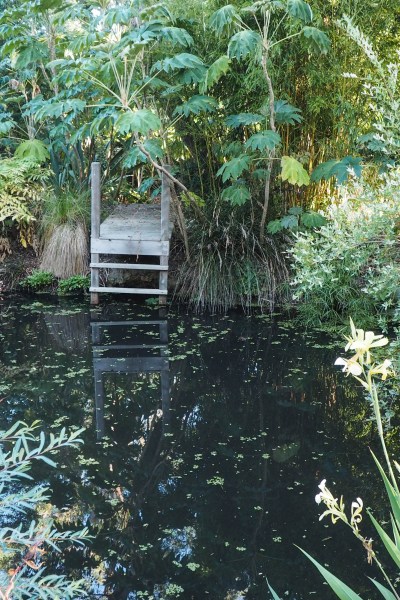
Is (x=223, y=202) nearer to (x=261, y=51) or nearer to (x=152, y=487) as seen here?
(x=261, y=51)

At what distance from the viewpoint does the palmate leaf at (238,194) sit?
18.8ft

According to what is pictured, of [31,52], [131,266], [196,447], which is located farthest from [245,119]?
[196,447]

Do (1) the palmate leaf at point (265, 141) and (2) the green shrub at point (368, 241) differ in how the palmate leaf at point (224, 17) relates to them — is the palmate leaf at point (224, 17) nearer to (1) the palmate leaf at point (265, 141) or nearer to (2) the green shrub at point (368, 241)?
(1) the palmate leaf at point (265, 141)

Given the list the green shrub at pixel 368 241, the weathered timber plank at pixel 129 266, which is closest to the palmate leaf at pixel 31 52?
the weathered timber plank at pixel 129 266

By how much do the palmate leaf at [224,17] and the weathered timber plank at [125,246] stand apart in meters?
2.04

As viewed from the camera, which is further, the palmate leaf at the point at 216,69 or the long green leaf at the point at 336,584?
the palmate leaf at the point at 216,69

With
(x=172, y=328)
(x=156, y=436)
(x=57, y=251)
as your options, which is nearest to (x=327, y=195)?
(x=172, y=328)

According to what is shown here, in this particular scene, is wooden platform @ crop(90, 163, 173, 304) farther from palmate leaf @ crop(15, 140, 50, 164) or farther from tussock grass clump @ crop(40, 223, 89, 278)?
palmate leaf @ crop(15, 140, 50, 164)

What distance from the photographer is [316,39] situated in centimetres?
516

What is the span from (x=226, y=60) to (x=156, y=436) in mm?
3060

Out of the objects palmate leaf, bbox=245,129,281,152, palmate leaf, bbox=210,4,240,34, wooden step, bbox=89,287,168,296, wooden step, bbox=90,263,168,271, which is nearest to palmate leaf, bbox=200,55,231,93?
palmate leaf, bbox=210,4,240,34

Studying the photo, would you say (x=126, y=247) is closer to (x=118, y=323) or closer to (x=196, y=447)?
(x=118, y=323)

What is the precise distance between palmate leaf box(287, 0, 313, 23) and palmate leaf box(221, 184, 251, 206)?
145 cm

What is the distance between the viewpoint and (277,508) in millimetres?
2859
